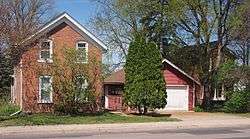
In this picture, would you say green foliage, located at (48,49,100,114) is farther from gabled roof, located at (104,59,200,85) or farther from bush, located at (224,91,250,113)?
bush, located at (224,91,250,113)

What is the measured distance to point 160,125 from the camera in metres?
26.4

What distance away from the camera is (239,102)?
38438 mm

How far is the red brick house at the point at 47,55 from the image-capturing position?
32750 millimetres

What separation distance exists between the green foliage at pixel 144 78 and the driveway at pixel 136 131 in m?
5.41

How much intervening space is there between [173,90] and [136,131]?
19233 millimetres

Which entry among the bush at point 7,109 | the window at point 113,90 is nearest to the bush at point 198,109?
the window at point 113,90

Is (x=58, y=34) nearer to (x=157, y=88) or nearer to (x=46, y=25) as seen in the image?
(x=46, y=25)

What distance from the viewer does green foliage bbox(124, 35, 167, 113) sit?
32906mm

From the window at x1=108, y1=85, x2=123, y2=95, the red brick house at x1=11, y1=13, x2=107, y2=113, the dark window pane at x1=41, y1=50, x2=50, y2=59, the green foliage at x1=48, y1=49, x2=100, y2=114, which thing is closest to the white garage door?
the window at x1=108, y1=85, x2=123, y2=95

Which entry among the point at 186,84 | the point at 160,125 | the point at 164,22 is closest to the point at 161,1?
the point at 164,22

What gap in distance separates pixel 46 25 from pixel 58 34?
4.55ft

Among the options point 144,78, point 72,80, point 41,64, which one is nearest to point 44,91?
point 41,64

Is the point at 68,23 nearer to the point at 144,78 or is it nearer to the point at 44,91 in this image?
the point at 44,91

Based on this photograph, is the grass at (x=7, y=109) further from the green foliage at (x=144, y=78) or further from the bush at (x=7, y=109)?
the green foliage at (x=144, y=78)
